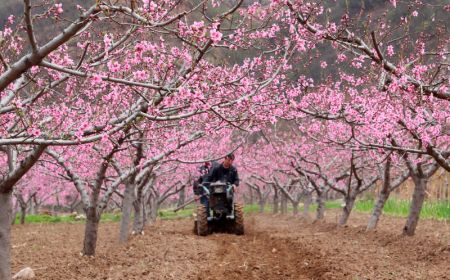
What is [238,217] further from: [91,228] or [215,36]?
[215,36]

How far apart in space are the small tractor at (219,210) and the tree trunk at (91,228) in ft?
12.5

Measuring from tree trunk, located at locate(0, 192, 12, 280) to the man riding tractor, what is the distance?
6862mm

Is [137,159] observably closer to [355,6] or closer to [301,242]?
[301,242]

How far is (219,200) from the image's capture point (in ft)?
43.3

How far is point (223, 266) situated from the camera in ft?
28.1

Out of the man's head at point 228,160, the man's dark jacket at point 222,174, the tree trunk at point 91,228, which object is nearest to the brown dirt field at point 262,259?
the tree trunk at point 91,228

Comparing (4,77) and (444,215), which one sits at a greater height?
(4,77)

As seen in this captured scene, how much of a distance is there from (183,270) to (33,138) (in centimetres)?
405

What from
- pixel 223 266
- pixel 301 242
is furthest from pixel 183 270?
pixel 301 242

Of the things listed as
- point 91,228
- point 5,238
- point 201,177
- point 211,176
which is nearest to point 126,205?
point 91,228

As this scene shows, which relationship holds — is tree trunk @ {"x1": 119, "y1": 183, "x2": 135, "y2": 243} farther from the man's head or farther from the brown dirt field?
the man's head

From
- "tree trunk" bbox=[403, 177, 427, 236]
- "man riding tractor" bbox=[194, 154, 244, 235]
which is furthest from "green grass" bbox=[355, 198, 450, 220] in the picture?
"man riding tractor" bbox=[194, 154, 244, 235]

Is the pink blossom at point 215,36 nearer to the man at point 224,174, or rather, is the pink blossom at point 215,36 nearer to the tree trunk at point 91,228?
the tree trunk at point 91,228

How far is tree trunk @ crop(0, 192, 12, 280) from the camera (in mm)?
→ 6277
